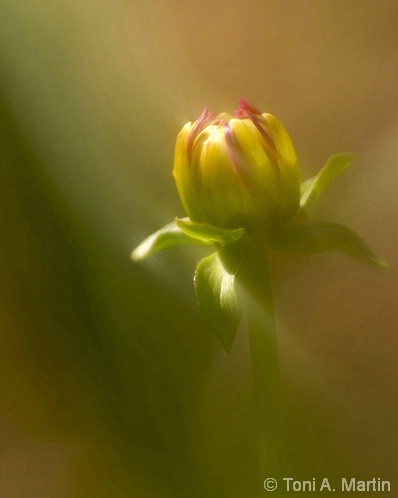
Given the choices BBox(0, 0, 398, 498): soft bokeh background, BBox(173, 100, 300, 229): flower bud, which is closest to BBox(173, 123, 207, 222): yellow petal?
BBox(173, 100, 300, 229): flower bud

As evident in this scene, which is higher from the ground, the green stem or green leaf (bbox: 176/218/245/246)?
green leaf (bbox: 176/218/245/246)

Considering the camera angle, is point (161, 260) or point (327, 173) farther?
point (161, 260)

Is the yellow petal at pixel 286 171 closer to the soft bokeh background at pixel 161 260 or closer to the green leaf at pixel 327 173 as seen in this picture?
the green leaf at pixel 327 173
